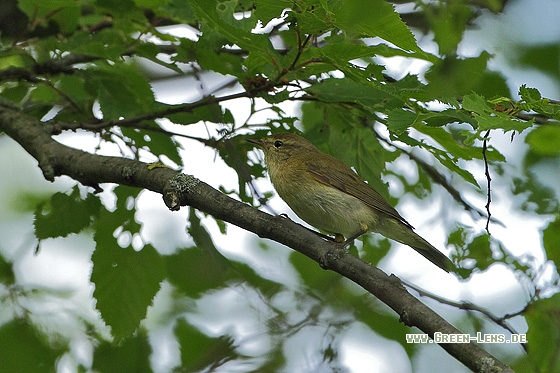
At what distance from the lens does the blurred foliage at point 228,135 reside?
2.97 m

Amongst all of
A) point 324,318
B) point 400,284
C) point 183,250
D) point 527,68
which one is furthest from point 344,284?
point 400,284

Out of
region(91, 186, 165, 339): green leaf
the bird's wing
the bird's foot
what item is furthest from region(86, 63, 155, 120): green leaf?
the bird's foot

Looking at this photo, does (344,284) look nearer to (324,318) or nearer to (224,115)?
(324,318)

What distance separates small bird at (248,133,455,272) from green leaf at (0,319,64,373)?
1.94 m

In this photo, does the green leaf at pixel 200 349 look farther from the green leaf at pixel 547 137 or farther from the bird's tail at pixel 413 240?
the green leaf at pixel 547 137

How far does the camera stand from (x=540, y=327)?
3.48 metres

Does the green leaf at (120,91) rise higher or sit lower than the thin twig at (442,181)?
lower

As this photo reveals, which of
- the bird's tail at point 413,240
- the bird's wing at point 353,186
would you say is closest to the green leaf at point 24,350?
the bird's wing at point 353,186

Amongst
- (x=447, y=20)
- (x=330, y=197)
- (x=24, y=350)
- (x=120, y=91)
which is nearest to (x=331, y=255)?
(x=447, y=20)

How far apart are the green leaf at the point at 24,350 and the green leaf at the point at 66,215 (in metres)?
0.71

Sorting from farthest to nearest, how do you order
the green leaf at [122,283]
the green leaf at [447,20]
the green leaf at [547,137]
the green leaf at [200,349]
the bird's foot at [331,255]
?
the green leaf at [200,349] < the green leaf at [122,283] < the bird's foot at [331,255] < the green leaf at [547,137] < the green leaf at [447,20]

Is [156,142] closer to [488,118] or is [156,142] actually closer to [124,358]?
[124,358]

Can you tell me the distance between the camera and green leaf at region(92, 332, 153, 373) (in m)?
4.21

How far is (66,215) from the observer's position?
3.92 meters
